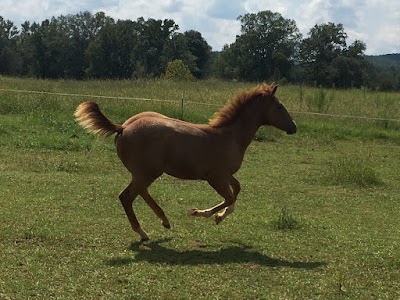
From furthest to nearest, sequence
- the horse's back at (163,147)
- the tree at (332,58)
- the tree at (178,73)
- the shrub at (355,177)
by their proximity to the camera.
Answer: the tree at (332,58)
the tree at (178,73)
the shrub at (355,177)
the horse's back at (163,147)

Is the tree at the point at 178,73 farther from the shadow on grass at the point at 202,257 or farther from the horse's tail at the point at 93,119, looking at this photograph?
the shadow on grass at the point at 202,257

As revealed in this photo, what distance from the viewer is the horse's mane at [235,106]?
7.02 m

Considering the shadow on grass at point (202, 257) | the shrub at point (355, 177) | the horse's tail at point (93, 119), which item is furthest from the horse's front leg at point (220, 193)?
the shrub at point (355, 177)

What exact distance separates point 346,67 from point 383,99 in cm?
4270

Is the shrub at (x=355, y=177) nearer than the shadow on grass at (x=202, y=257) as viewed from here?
No

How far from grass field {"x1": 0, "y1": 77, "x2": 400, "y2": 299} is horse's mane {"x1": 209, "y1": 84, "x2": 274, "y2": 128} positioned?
1327mm

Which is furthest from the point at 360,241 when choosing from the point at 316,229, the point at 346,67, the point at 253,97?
the point at 346,67

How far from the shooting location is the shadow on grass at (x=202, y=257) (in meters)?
5.67

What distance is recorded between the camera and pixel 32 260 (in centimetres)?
543

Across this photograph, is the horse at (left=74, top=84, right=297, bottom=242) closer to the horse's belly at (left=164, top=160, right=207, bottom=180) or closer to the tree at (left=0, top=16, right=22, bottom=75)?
the horse's belly at (left=164, top=160, right=207, bottom=180)

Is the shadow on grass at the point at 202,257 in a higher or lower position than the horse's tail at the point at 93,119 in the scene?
lower

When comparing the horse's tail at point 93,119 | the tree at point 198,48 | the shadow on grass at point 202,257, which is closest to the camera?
the shadow on grass at point 202,257

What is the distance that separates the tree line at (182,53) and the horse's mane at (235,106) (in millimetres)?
60622

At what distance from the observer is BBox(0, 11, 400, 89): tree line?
71.7 m
